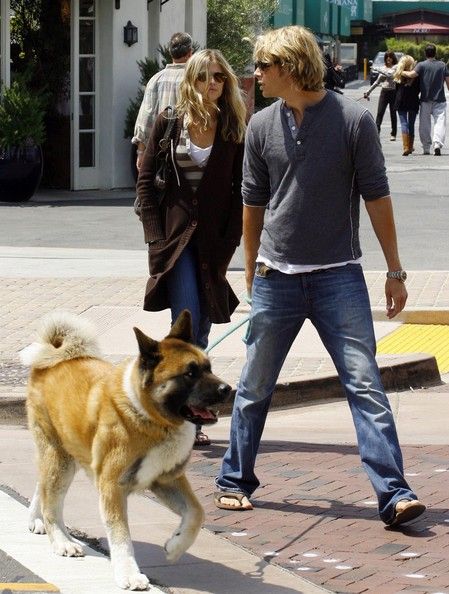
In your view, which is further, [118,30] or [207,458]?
[118,30]

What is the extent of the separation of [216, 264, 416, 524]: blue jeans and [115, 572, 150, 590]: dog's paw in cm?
127

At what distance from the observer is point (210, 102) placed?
690cm

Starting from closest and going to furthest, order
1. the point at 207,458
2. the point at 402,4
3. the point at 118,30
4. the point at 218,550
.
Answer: the point at 218,550 < the point at 207,458 < the point at 118,30 < the point at 402,4

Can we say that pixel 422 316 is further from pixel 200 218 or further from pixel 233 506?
pixel 233 506

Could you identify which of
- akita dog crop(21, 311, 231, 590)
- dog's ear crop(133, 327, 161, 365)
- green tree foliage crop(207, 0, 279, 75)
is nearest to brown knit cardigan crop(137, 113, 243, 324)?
akita dog crop(21, 311, 231, 590)

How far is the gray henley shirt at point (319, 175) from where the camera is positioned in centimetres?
568

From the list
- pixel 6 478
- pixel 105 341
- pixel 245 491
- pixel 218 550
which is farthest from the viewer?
pixel 105 341

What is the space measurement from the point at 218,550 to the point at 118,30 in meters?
17.2

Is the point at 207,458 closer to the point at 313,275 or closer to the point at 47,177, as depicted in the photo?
the point at 313,275

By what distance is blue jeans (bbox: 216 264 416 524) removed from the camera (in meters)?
5.81

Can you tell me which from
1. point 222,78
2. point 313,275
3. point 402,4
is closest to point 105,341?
point 222,78

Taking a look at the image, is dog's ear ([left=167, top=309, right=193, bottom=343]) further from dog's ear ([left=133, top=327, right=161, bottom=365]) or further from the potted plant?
the potted plant

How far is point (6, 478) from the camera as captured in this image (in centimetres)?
679

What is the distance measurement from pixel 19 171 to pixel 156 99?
1199 cm
